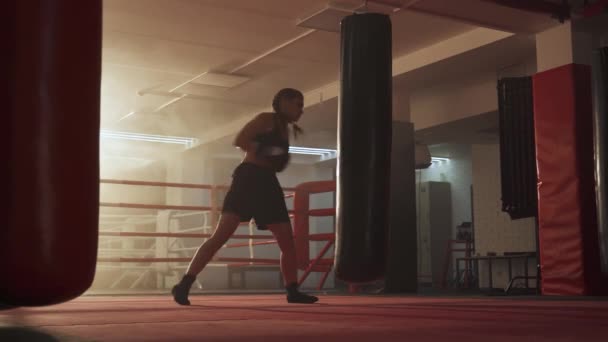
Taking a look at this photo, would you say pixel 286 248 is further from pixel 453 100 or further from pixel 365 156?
pixel 453 100

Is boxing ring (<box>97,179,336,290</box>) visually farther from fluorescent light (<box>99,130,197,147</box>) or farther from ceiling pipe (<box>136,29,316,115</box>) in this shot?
ceiling pipe (<box>136,29,316,115</box>)

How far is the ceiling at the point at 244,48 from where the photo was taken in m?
5.94

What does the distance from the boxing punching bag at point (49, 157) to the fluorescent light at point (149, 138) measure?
10.0 m

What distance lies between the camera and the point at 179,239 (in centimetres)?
1045

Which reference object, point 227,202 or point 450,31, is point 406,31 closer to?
point 450,31

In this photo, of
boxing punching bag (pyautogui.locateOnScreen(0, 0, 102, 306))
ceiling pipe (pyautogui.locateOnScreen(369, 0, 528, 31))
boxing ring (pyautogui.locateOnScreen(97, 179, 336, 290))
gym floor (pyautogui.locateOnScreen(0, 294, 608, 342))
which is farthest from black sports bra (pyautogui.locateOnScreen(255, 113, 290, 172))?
boxing ring (pyautogui.locateOnScreen(97, 179, 336, 290))

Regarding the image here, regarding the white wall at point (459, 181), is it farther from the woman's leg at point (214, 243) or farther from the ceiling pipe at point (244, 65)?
the woman's leg at point (214, 243)

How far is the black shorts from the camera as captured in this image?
395 cm

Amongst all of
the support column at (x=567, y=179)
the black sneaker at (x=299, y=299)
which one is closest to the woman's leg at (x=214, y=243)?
the black sneaker at (x=299, y=299)

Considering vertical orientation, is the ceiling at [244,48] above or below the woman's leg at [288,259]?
above

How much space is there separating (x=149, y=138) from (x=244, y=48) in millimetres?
4918

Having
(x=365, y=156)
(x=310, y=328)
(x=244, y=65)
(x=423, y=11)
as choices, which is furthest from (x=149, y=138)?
(x=310, y=328)

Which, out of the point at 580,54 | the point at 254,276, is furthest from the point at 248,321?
the point at 254,276

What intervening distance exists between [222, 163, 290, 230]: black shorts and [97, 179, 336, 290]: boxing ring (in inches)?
104
